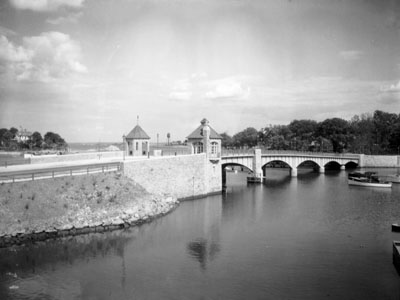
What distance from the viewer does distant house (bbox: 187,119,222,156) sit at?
5991cm

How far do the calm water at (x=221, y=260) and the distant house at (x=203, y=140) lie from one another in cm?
1607

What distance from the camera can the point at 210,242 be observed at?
33938mm

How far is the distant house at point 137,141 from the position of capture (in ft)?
198

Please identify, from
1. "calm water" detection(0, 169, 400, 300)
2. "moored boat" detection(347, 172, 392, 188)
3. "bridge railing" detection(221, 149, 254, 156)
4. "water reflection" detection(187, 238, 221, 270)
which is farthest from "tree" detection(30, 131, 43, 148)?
"water reflection" detection(187, 238, 221, 270)

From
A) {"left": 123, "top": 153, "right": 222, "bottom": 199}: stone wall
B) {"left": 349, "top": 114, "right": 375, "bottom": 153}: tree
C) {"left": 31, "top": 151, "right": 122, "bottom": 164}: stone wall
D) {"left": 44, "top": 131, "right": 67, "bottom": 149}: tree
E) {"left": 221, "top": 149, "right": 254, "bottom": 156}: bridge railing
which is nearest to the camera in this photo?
{"left": 123, "top": 153, "right": 222, "bottom": 199}: stone wall

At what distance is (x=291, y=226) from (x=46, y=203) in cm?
2555

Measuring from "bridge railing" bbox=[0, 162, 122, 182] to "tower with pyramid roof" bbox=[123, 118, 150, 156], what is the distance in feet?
47.7

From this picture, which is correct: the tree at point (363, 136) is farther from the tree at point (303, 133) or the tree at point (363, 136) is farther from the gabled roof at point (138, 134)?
the gabled roof at point (138, 134)

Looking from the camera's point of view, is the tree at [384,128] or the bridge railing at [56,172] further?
the tree at [384,128]

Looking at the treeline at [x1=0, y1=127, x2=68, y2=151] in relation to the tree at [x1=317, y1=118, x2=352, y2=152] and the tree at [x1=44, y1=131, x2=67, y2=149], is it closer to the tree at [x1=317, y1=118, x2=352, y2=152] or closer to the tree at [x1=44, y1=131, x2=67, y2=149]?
the tree at [x1=44, y1=131, x2=67, y2=149]

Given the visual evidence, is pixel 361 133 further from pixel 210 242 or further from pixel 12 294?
pixel 12 294

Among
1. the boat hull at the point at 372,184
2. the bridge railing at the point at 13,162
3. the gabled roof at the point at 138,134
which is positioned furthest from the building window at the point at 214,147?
the boat hull at the point at 372,184

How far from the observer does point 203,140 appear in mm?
59906

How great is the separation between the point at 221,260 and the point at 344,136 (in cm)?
10994
